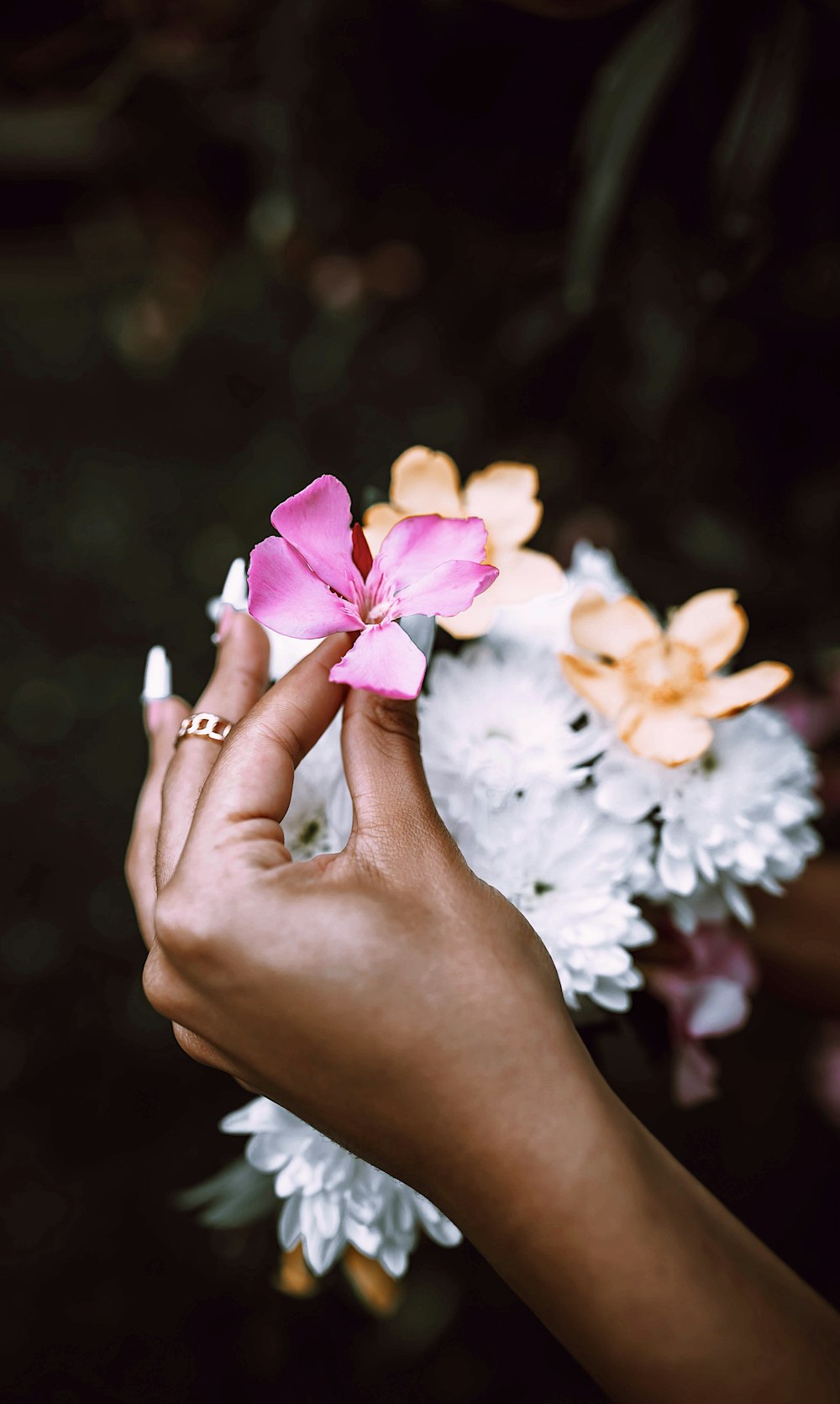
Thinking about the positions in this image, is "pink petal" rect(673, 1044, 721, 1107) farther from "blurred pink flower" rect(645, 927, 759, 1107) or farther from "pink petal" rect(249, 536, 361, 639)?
"pink petal" rect(249, 536, 361, 639)

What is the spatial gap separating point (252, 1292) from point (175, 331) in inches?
55.2

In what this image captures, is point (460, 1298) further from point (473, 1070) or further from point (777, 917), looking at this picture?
point (473, 1070)

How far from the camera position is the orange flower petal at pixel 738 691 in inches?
21.9

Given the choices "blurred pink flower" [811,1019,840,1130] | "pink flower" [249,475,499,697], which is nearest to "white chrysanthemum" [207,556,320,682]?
"pink flower" [249,475,499,697]

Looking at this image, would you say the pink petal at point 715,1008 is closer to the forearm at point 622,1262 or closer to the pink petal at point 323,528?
the forearm at point 622,1262

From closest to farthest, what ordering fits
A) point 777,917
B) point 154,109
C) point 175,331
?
point 777,917 → point 154,109 → point 175,331

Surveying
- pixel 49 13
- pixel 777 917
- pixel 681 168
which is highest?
pixel 49 13

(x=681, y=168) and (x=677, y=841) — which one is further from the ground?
(x=681, y=168)

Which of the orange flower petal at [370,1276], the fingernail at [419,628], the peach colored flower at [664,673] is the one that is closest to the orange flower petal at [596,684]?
the peach colored flower at [664,673]

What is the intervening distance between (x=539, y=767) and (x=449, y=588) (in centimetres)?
16

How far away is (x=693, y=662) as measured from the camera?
0.59 metres

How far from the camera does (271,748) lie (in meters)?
0.44

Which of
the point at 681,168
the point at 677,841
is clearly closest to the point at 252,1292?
the point at 677,841

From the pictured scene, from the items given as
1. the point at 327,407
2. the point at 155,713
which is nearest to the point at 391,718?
the point at 155,713
